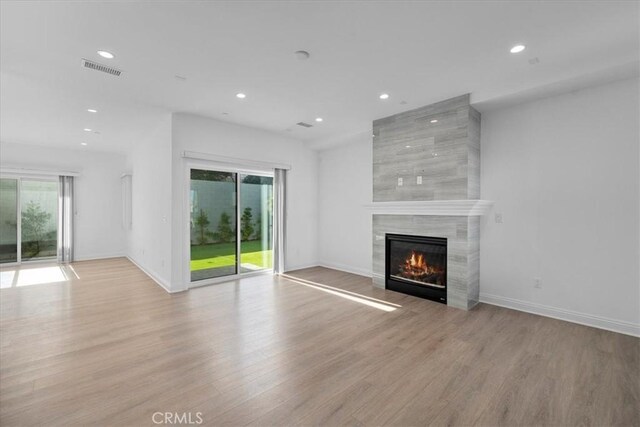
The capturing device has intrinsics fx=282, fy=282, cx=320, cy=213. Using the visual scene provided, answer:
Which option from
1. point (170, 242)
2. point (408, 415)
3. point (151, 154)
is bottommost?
point (408, 415)

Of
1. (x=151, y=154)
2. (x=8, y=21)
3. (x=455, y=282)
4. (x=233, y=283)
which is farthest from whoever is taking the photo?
(x=151, y=154)

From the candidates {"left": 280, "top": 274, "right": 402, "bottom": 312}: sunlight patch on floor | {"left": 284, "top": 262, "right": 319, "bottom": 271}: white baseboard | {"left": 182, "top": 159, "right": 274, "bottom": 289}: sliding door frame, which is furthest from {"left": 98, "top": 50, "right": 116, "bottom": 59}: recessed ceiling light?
{"left": 284, "top": 262, "right": 319, "bottom": 271}: white baseboard

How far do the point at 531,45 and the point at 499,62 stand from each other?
13.7 inches

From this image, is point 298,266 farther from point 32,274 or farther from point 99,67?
point 32,274

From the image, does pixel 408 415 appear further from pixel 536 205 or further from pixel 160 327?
pixel 536 205

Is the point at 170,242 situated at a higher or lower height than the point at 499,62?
lower

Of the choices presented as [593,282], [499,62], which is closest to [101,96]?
[499,62]

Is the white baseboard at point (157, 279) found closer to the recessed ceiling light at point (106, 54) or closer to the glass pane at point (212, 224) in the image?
the glass pane at point (212, 224)

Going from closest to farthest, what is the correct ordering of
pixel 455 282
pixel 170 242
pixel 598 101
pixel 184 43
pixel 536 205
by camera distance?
pixel 184 43
pixel 598 101
pixel 536 205
pixel 455 282
pixel 170 242

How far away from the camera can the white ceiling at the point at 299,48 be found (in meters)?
2.32

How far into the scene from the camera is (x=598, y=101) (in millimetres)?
3389

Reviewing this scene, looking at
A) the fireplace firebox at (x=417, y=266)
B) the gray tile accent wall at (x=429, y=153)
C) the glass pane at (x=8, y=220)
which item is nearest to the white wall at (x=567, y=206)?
the gray tile accent wall at (x=429, y=153)

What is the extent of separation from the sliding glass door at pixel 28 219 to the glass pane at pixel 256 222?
5722 millimetres

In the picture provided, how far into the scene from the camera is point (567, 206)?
11.7 ft
